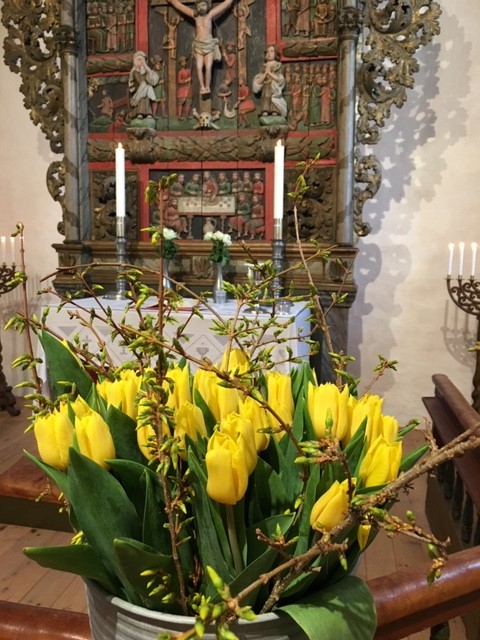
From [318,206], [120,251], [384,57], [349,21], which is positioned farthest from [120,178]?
[384,57]

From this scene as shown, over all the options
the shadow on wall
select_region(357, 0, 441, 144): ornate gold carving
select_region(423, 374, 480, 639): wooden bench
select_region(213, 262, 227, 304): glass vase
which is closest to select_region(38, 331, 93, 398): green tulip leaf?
select_region(423, 374, 480, 639): wooden bench

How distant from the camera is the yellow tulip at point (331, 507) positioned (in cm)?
44

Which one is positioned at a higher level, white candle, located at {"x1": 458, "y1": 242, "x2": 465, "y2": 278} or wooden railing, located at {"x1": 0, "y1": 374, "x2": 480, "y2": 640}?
white candle, located at {"x1": 458, "y1": 242, "x2": 465, "y2": 278}

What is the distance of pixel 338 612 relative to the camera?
0.47 metres

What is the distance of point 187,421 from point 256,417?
0.20ft

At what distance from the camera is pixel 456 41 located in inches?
138

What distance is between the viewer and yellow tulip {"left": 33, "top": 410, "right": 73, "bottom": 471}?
1.66ft

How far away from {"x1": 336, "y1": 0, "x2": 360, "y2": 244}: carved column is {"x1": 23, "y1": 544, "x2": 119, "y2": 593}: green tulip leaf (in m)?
2.91

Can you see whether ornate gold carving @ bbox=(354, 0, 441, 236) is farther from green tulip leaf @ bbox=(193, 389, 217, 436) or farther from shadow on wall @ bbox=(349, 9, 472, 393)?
green tulip leaf @ bbox=(193, 389, 217, 436)

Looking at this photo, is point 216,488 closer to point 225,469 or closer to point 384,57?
point 225,469

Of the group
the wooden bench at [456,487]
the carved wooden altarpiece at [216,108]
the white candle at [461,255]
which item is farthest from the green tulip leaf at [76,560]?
the white candle at [461,255]

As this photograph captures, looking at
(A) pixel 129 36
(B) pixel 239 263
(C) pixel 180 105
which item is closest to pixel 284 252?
(B) pixel 239 263

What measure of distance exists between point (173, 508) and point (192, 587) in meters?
0.10

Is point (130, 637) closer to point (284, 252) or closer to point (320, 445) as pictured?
point (320, 445)
